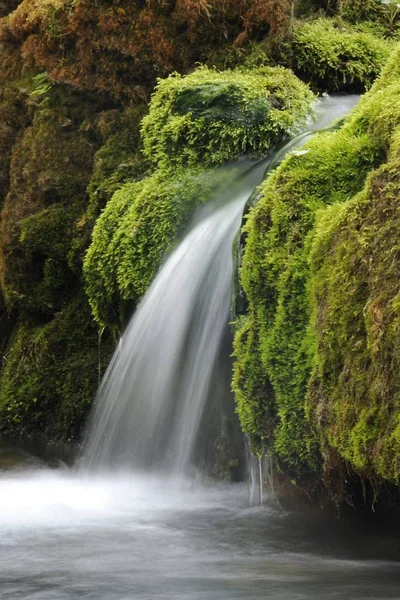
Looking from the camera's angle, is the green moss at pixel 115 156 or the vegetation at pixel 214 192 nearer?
the vegetation at pixel 214 192

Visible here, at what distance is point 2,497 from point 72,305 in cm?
291

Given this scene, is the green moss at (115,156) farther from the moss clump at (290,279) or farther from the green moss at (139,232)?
the moss clump at (290,279)

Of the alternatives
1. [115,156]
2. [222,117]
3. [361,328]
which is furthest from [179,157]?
[361,328]

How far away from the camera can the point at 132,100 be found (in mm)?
7918

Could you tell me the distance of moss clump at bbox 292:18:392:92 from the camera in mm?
7633

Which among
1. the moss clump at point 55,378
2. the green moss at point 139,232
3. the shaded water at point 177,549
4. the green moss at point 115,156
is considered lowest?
the shaded water at point 177,549

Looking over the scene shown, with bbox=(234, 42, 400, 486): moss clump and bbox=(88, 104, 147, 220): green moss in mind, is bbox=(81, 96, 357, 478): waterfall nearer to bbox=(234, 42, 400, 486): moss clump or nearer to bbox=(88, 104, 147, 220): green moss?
bbox=(234, 42, 400, 486): moss clump

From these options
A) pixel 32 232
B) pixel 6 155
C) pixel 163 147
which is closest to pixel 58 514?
pixel 163 147

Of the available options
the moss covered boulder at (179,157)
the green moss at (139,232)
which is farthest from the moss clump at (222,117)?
the green moss at (139,232)

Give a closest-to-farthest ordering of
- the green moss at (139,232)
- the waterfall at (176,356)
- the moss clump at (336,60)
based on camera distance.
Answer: the waterfall at (176,356) → the green moss at (139,232) → the moss clump at (336,60)

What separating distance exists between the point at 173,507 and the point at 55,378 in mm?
2994

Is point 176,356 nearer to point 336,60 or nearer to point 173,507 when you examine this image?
point 173,507

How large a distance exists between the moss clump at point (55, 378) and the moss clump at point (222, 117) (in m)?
1.76

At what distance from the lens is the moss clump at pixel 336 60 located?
25.0 ft
